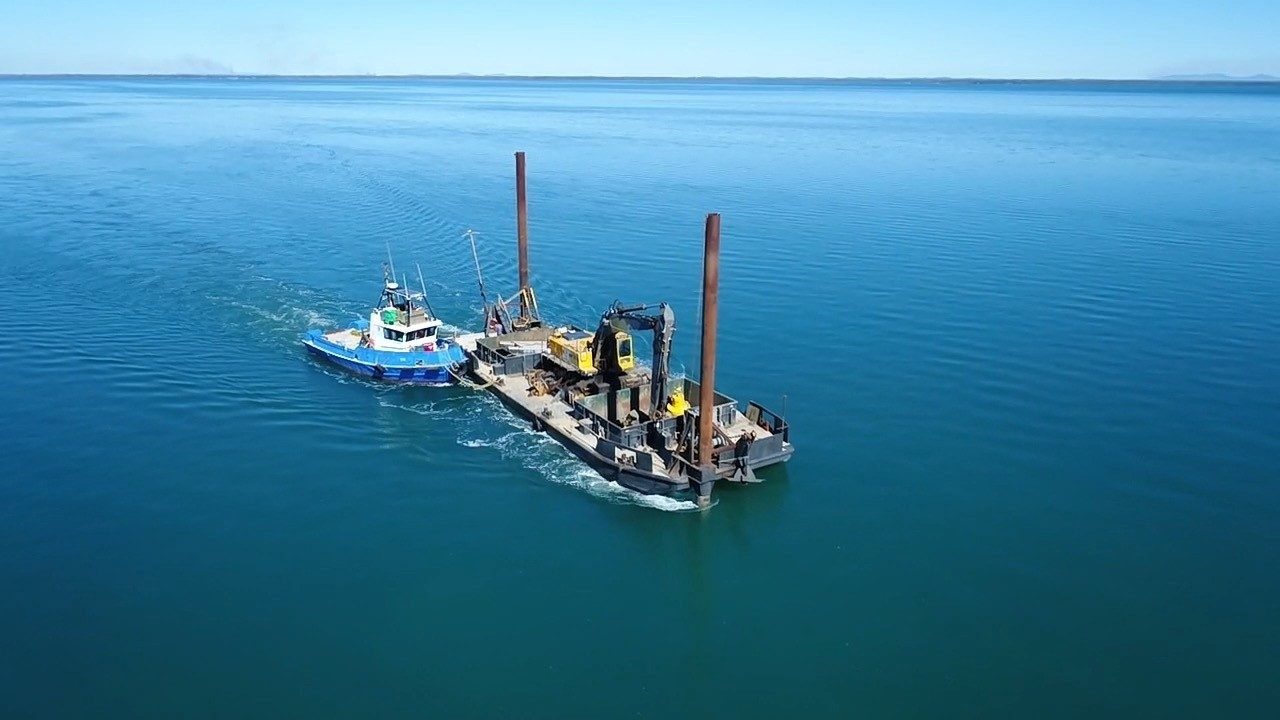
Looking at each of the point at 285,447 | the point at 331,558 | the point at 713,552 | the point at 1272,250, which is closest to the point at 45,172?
the point at 285,447

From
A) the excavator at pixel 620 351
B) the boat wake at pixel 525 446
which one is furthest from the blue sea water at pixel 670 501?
the excavator at pixel 620 351

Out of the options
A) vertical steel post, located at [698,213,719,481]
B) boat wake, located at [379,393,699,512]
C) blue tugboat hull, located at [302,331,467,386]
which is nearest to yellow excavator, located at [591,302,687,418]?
vertical steel post, located at [698,213,719,481]

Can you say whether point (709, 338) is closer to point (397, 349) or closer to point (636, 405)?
point (636, 405)

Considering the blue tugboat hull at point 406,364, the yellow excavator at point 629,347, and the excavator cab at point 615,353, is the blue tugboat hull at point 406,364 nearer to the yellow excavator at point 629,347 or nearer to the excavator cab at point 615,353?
the yellow excavator at point 629,347

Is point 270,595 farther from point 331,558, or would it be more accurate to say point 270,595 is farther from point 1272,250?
point 1272,250

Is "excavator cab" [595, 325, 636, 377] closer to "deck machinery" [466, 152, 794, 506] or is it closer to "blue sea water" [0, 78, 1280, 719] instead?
"deck machinery" [466, 152, 794, 506]

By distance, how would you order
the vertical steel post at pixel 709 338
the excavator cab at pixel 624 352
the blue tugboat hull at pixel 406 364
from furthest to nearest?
the blue tugboat hull at pixel 406 364 → the excavator cab at pixel 624 352 → the vertical steel post at pixel 709 338
